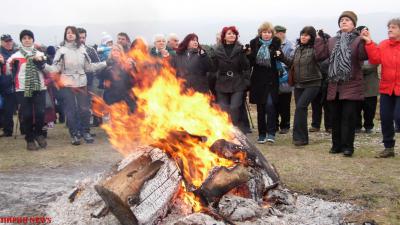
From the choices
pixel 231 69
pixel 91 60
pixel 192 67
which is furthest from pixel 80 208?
pixel 91 60

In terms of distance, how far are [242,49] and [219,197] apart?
5085 mm

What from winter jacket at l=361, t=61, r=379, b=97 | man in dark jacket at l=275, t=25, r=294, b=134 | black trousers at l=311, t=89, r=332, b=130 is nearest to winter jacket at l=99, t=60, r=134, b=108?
man in dark jacket at l=275, t=25, r=294, b=134

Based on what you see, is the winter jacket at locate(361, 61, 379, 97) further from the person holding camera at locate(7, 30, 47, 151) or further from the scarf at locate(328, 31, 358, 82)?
the person holding camera at locate(7, 30, 47, 151)

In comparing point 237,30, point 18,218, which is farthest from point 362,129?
point 18,218

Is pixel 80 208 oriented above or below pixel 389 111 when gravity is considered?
below

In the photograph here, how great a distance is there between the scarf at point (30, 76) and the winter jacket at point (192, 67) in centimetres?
293

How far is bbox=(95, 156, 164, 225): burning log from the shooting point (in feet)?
17.1

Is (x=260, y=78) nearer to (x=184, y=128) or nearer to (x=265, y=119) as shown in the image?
(x=265, y=119)

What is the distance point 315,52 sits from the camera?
969cm

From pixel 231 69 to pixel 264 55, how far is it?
0.75 meters

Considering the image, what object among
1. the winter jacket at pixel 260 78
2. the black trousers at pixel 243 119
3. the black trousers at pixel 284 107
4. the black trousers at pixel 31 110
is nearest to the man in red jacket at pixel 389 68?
the winter jacket at pixel 260 78

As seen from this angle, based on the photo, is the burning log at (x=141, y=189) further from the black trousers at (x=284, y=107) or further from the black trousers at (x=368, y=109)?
the black trousers at (x=368, y=109)

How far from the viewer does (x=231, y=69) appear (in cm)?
1021

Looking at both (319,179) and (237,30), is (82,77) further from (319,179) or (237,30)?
(319,179)
